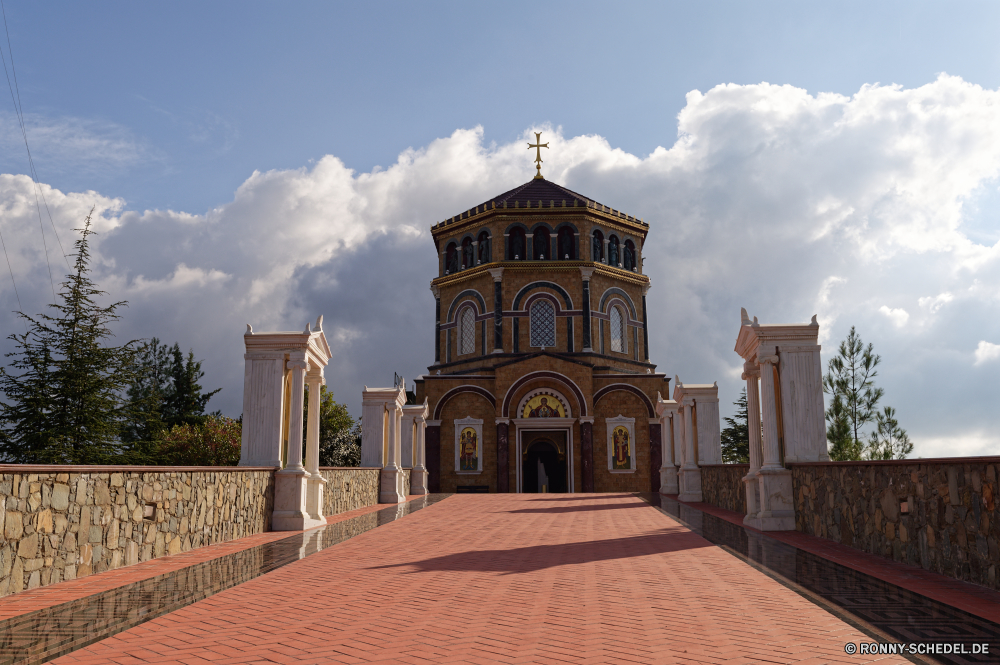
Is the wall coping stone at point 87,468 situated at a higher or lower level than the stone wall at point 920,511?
higher

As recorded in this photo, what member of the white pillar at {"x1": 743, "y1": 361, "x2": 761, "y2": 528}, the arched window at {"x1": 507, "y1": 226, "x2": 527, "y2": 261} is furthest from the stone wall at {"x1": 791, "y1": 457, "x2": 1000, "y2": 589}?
the arched window at {"x1": 507, "y1": 226, "x2": 527, "y2": 261}

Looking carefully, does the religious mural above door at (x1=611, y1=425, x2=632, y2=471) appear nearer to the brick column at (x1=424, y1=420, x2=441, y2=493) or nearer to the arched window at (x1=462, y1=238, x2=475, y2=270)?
the brick column at (x1=424, y1=420, x2=441, y2=493)

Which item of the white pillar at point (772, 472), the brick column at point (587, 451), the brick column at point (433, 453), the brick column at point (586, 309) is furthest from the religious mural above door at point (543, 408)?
the white pillar at point (772, 472)

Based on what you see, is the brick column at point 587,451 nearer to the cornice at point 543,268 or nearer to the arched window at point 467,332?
the arched window at point 467,332

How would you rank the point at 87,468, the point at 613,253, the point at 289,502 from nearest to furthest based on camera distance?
the point at 87,468 < the point at 289,502 < the point at 613,253

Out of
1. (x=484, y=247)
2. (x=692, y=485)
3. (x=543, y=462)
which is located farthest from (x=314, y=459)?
(x=484, y=247)

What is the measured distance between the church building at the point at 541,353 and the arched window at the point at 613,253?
7 centimetres

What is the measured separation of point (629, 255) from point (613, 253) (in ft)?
4.54

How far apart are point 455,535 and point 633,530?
3.05m

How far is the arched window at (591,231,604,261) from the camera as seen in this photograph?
37656 mm

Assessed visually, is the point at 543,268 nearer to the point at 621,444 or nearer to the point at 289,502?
the point at 621,444

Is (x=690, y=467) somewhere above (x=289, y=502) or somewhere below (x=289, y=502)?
above

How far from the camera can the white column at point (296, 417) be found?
13.0m

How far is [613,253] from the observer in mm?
38438
